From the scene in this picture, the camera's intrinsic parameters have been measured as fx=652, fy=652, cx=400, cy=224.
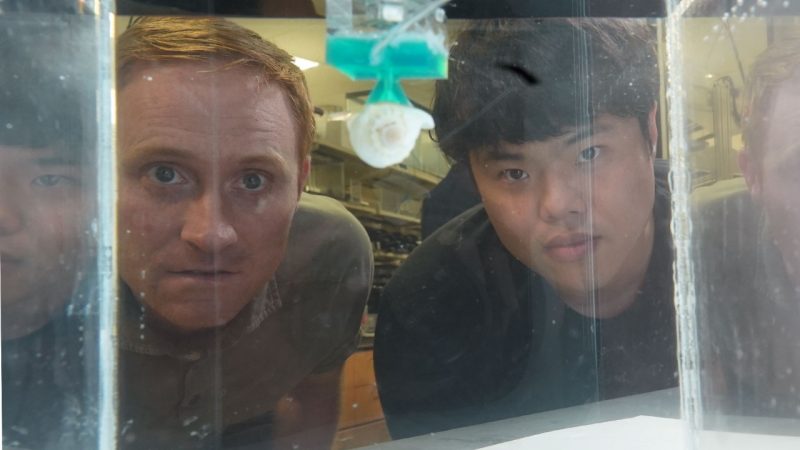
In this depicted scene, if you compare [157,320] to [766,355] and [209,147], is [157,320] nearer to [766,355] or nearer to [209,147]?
[209,147]

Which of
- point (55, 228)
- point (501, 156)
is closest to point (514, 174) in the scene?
point (501, 156)

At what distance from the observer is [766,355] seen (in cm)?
93

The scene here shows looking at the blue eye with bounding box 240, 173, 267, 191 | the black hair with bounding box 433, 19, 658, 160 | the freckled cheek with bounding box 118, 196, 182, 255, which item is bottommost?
the freckled cheek with bounding box 118, 196, 182, 255

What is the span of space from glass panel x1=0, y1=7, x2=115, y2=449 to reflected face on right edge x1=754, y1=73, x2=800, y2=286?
3.26ft

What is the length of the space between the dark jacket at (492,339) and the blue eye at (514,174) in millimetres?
80

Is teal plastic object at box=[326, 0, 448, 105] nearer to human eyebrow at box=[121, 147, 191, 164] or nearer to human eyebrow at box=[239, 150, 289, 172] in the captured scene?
human eyebrow at box=[239, 150, 289, 172]

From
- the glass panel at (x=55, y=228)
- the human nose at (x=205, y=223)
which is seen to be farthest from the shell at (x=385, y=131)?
the glass panel at (x=55, y=228)

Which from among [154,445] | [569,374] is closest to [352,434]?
[154,445]

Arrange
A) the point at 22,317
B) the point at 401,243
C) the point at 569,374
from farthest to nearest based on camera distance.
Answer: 1. the point at 569,374
2. the point at 401,243
3. the point at 22,317

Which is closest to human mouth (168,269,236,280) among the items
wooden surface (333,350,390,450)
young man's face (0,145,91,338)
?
young man's face (0,145,91,338)

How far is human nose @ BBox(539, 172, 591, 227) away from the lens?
1223 millimetres

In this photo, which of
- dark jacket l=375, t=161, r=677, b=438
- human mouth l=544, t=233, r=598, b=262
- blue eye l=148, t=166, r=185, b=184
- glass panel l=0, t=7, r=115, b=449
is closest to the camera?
glass panel l=0, t=7, r=115, b=449

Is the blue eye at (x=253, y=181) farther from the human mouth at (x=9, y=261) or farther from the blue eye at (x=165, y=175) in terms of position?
the human mouth at (x=9, y=261)

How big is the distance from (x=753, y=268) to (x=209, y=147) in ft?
2.70
